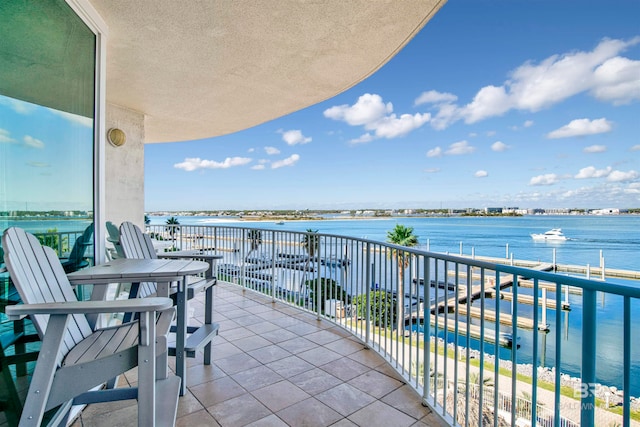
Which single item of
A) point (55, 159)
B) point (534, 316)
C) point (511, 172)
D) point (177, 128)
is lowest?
point (534, 316)

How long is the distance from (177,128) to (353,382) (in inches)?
211

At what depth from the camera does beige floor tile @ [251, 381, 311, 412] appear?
226 cm

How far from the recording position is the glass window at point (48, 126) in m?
1.69

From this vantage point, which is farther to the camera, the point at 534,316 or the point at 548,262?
the point at 548,262

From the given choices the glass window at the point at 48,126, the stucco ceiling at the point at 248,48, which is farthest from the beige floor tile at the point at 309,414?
the stucco ceiling at the point at 248,48

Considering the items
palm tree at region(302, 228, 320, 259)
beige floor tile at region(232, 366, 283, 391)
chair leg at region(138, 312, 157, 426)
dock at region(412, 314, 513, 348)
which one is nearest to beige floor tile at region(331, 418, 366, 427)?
beige floor tile at region(232, 366, 283, 391)

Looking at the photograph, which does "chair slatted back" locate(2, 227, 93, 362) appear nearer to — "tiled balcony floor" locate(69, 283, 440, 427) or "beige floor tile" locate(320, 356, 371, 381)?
"tiled balcony floor" locate(69, 283, 440, 427)

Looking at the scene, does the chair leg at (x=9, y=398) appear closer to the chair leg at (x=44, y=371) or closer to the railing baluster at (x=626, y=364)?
the chair leg at (x=44, y=371)

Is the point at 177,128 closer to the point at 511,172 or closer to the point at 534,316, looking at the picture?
the point at 534,316

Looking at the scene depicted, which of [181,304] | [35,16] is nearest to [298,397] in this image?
[181,304]

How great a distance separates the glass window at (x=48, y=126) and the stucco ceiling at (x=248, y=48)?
0.55 m

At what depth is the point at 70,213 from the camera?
A: 7.61 feet

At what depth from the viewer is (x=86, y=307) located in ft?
4.30

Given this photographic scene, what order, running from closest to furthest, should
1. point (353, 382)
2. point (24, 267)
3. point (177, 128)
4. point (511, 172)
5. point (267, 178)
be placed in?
point (24, 267) < point (353, 382) < point (177, 128) < point (267, 178) < point (511, 172)
